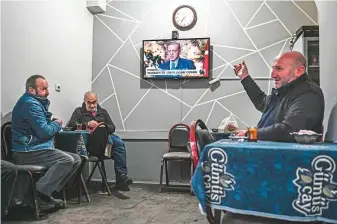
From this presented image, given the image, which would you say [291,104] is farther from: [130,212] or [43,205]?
[43,205]

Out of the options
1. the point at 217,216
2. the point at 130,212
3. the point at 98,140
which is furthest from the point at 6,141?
the point at 217,216

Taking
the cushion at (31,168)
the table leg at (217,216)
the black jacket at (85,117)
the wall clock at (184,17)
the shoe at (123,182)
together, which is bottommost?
the shoe at (123,182)

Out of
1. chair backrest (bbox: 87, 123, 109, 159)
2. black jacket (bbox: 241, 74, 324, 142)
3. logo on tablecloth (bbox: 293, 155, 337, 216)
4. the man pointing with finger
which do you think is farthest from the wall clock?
logo on tablecloth (bbox: 293, 155, 337, 216)

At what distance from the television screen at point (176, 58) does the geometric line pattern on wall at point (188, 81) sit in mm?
112

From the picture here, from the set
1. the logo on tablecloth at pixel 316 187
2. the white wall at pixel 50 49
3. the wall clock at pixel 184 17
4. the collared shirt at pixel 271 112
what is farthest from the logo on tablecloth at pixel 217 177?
the wall clock at pixel 184 17

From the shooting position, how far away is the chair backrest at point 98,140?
12.1ft

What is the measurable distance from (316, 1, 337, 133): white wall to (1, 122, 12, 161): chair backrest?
270cm

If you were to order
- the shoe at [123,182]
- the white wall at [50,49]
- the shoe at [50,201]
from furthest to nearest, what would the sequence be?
the shoe at [123,182], the white wall at [50,49], the shoe at [50,201]

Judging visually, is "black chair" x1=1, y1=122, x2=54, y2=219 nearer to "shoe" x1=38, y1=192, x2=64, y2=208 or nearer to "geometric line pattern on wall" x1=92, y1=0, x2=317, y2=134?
"shoe" x1=38, y1=192, x2=64, y2=208

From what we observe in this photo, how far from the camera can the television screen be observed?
4914 millimetres

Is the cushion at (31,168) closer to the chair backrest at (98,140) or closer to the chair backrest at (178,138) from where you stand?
the chair backrest at (98,140)

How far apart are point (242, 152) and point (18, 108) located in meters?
2.25

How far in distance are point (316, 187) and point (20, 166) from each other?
94.7 inches

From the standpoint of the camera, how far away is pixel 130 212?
317 cm
